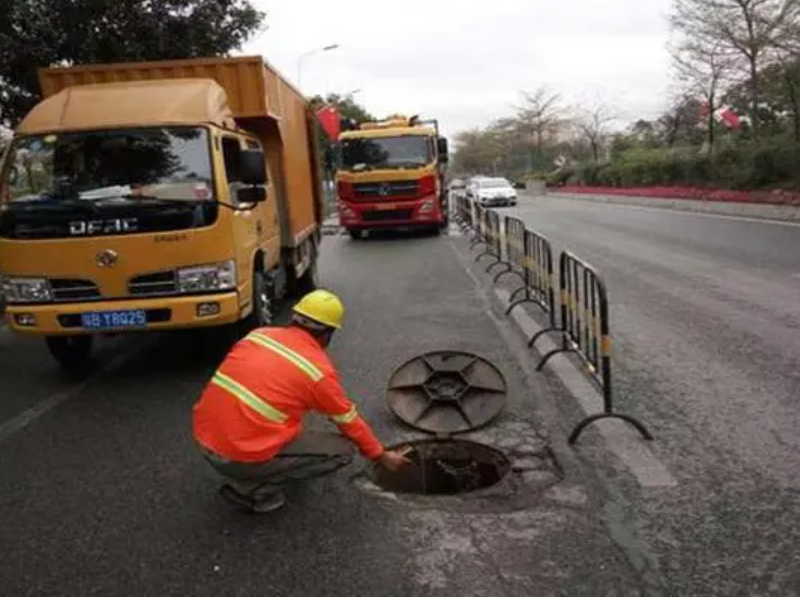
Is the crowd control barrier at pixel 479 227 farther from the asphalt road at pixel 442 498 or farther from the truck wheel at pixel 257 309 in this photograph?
the truck wheel at pixel 257 309

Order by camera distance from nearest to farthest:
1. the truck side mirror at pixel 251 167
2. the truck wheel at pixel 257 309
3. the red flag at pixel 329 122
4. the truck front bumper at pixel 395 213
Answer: the truck side mirror at pixel 251 167, the truck wheel at pixel 257 309, the truck front bumper at pixel 395 213, the red flag at pixel 329 122

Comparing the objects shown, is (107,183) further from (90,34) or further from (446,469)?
(90,34)

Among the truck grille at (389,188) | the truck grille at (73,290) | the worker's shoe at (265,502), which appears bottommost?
the worker's shoe at (265,502)

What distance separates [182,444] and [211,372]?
79.2 inches

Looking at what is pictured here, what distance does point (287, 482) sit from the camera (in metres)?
4.36

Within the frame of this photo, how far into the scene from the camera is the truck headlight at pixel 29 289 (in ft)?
22.8

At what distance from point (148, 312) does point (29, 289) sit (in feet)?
3.38

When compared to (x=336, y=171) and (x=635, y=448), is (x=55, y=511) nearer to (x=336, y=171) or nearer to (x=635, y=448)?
(x=635, y=448)

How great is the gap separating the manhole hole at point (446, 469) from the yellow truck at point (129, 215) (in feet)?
8.25

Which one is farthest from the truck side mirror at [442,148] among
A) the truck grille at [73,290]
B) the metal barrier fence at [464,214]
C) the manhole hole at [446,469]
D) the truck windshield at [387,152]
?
the manhole hole at [446,469]

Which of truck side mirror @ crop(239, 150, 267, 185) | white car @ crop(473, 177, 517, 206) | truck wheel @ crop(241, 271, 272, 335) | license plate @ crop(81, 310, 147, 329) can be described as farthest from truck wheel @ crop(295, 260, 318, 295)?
white car @ crop(473, 177, 517, 206)

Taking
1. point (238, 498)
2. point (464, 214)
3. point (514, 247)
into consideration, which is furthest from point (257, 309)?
point (464, 214)

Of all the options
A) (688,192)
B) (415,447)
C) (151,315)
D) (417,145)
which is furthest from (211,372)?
(688,192)

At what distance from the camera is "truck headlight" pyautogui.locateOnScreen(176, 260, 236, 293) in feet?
22.7
